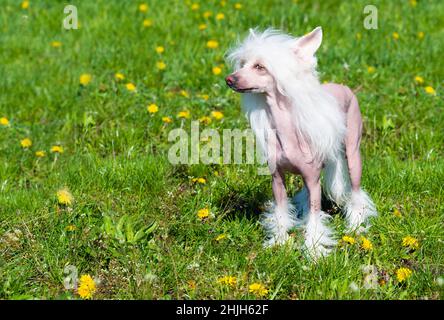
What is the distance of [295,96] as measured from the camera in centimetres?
344

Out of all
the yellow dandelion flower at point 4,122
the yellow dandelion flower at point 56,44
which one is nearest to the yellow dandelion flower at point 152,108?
the yellow dandelion flower at point 4,122

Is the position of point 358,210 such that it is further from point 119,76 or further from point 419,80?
point 119,76

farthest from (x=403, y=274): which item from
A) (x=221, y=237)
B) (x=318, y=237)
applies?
(x=221, y=237)

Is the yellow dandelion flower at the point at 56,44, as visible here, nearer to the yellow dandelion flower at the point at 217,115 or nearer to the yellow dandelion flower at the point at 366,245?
the yellow dandelion flower at the point at 217,115

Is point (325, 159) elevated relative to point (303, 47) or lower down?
lower down

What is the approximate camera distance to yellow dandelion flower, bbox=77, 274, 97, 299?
3.34m

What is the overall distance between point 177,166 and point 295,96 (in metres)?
1.51

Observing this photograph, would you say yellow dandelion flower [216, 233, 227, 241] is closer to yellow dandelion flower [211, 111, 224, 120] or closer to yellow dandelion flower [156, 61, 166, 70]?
yellow dandelion flower [211, 111, 224, 120]

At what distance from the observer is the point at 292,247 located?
3668mm

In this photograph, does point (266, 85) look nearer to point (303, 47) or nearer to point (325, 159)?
point (303, 47)

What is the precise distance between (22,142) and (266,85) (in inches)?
95.4

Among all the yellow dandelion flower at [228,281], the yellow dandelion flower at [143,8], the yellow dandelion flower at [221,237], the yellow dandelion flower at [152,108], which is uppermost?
the yellow dandelion flower at [143,8]

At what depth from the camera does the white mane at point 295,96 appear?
3.39 metres
